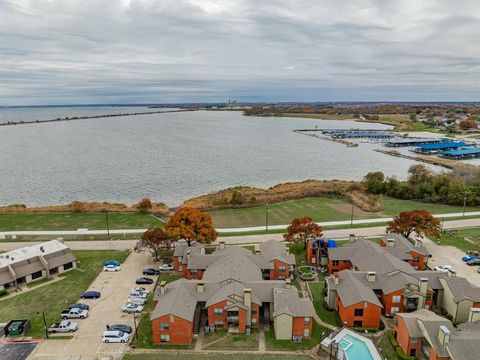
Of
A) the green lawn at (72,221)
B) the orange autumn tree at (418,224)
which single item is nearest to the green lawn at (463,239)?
the orange autumn tree at (418,224)

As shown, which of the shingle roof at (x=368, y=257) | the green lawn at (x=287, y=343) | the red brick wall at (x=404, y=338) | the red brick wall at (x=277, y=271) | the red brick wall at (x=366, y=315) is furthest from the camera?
the red brick wall at (x=277, y=271)

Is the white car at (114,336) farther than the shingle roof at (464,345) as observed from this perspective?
Yes

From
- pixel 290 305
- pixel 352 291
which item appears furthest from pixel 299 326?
pixel 352 291

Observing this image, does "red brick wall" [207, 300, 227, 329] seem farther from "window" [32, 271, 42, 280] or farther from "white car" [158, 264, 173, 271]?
"window" [32, 271, 42, 280]

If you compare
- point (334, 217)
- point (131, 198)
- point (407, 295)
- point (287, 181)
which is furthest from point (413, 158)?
point (407, 295)

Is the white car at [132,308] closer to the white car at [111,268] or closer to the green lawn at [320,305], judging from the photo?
the white car at [111,268]

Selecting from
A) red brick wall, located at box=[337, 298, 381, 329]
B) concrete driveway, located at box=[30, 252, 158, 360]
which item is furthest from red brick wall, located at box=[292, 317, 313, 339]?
concrete driveway, located at box=[30, 252, 158, 360]

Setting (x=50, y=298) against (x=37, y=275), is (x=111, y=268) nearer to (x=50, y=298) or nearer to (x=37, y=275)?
(x=50, y=298)
